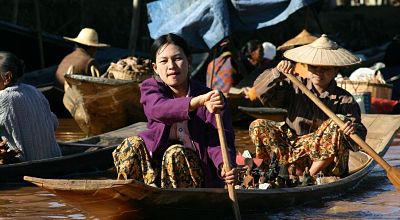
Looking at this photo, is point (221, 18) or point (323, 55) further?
point (221, 18)

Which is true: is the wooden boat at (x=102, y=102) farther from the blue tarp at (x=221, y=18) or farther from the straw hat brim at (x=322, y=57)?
the straw hat brim at (x=322, y=57)

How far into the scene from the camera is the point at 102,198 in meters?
4.30

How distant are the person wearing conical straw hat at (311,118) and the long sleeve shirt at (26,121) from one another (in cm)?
155

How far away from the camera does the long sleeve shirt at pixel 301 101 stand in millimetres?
5859

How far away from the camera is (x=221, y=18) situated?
10539 millimetres

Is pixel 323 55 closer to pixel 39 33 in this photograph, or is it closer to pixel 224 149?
pixel 224 149

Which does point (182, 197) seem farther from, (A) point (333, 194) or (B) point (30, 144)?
(B) point (30, 144)

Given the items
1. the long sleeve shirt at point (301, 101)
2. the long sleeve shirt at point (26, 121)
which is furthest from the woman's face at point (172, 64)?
the long sleeve shirt at point (26, 121)

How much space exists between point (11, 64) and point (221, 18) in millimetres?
4528

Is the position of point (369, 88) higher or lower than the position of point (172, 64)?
lower

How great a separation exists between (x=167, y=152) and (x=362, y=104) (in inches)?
220

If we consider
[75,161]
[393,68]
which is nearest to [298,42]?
[393,68]

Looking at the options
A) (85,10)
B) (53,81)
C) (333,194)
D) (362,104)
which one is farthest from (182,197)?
(85,10)

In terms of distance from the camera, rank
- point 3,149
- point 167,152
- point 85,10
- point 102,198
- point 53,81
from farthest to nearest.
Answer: point 85,10 → point 53,81 → point 3,149 → point 167,152 → point 102,198
